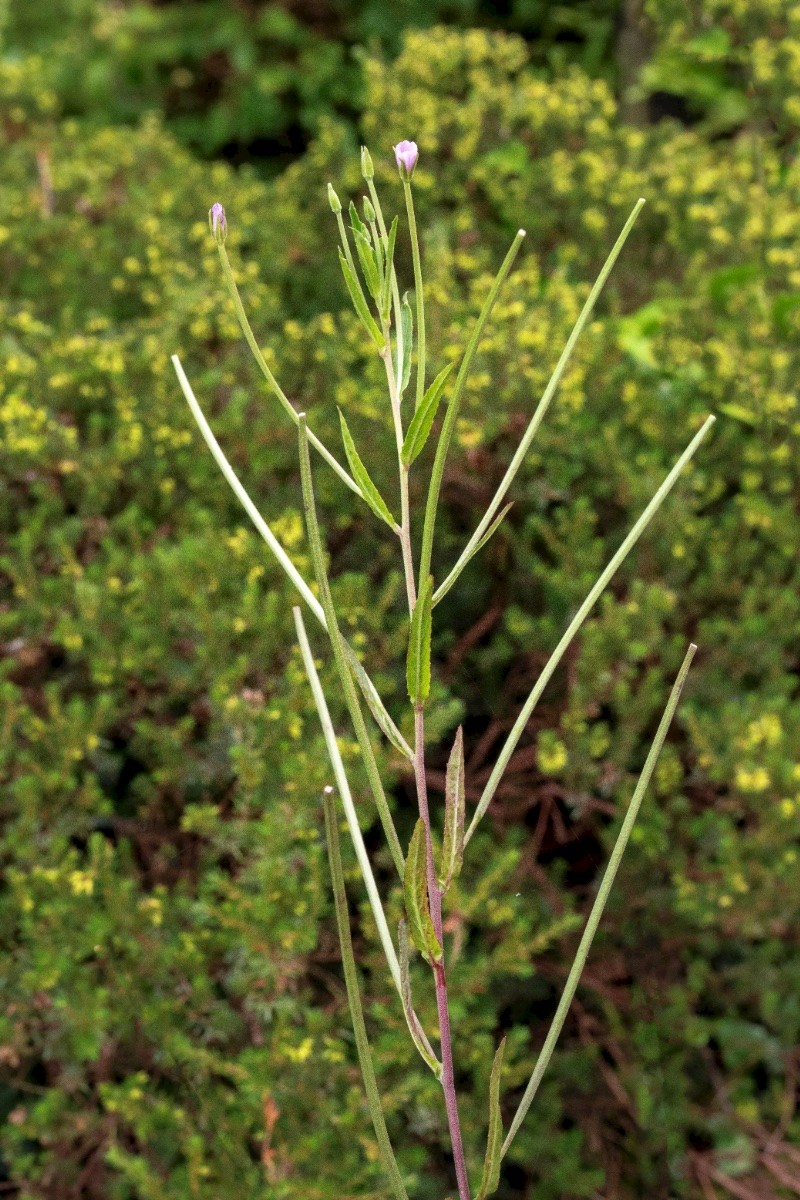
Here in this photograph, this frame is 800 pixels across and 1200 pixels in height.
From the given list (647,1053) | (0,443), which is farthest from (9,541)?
(647,1053)

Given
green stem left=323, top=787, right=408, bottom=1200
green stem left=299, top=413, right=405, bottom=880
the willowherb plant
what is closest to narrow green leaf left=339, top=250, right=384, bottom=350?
the willowherb plant

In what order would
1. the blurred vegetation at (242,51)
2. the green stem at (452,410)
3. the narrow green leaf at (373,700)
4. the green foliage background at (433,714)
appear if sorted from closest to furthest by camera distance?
the green stem at (452,410), the narrow green leaf at (373,700), the green foliage background at (433,714), the blurred vegetation at (242,51)

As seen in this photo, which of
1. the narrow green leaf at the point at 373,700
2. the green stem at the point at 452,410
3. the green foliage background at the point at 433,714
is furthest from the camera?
the green foliage background at the point at 433,714

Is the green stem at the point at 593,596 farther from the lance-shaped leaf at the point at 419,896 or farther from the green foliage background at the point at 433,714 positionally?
the green foliage background at the point at 433,714

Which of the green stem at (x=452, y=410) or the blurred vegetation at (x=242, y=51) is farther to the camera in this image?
the blurred vegetation at (x=242, y=51)

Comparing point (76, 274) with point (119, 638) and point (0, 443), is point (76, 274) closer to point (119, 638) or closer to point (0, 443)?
point (0, 443)

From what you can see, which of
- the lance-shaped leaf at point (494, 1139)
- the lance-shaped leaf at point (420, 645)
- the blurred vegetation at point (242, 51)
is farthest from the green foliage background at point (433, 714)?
the blurred vegetation at point (242, 51)
